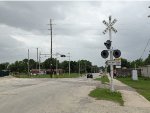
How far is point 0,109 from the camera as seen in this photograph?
16.7m

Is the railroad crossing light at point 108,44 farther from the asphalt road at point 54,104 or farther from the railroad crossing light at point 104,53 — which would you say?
the asphalt road at point 54,104

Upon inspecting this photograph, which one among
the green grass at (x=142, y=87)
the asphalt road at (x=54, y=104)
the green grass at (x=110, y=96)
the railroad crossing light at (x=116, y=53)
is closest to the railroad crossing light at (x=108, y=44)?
the railroad crossing light at (x=116, y=53)

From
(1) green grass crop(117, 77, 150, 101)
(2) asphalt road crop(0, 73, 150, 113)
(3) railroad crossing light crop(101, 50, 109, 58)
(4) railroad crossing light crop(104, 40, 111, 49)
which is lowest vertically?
(2) asphalt road crop(0, 73, 150, 113)

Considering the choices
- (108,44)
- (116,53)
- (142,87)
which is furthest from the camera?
(142,87)

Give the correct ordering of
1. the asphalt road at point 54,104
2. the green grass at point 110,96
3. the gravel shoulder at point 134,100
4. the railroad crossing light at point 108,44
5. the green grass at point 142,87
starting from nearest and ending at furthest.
A: 1. the asphalt road at point 54,104
2. the gravel shoulder at point 134,100
3. the green grass at point 110,96
4. the railroad crossing light at point 108,44
5. the green grass at point 142,87

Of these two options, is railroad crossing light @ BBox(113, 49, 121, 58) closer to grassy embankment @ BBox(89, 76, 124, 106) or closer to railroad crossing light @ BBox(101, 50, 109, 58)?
railroad crossing light @ BBox(101, 50, 109, 58)

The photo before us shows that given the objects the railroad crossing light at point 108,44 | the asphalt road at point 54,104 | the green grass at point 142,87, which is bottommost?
the asphalt road at point 54,104

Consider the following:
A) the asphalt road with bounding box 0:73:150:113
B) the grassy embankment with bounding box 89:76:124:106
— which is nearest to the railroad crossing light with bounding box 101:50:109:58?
the grassy embankment with bounding box 89:76:124:106

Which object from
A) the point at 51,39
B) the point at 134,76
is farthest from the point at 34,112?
the point at 51,39

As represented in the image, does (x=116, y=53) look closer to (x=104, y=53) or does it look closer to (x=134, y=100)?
(x=104, y=53)

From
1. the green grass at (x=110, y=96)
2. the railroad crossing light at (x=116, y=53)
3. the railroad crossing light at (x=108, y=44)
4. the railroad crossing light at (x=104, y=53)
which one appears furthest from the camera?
the railroad crossing light at (x=108, y=44)

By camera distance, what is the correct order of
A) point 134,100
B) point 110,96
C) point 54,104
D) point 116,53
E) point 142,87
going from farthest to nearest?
point 142,87 → point 116,53 → point 110,96 → point 134,100 → point 54,104

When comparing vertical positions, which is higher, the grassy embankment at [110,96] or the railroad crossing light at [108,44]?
the railroad crossing light at [108,44]

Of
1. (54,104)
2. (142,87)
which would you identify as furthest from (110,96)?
(142,87)
